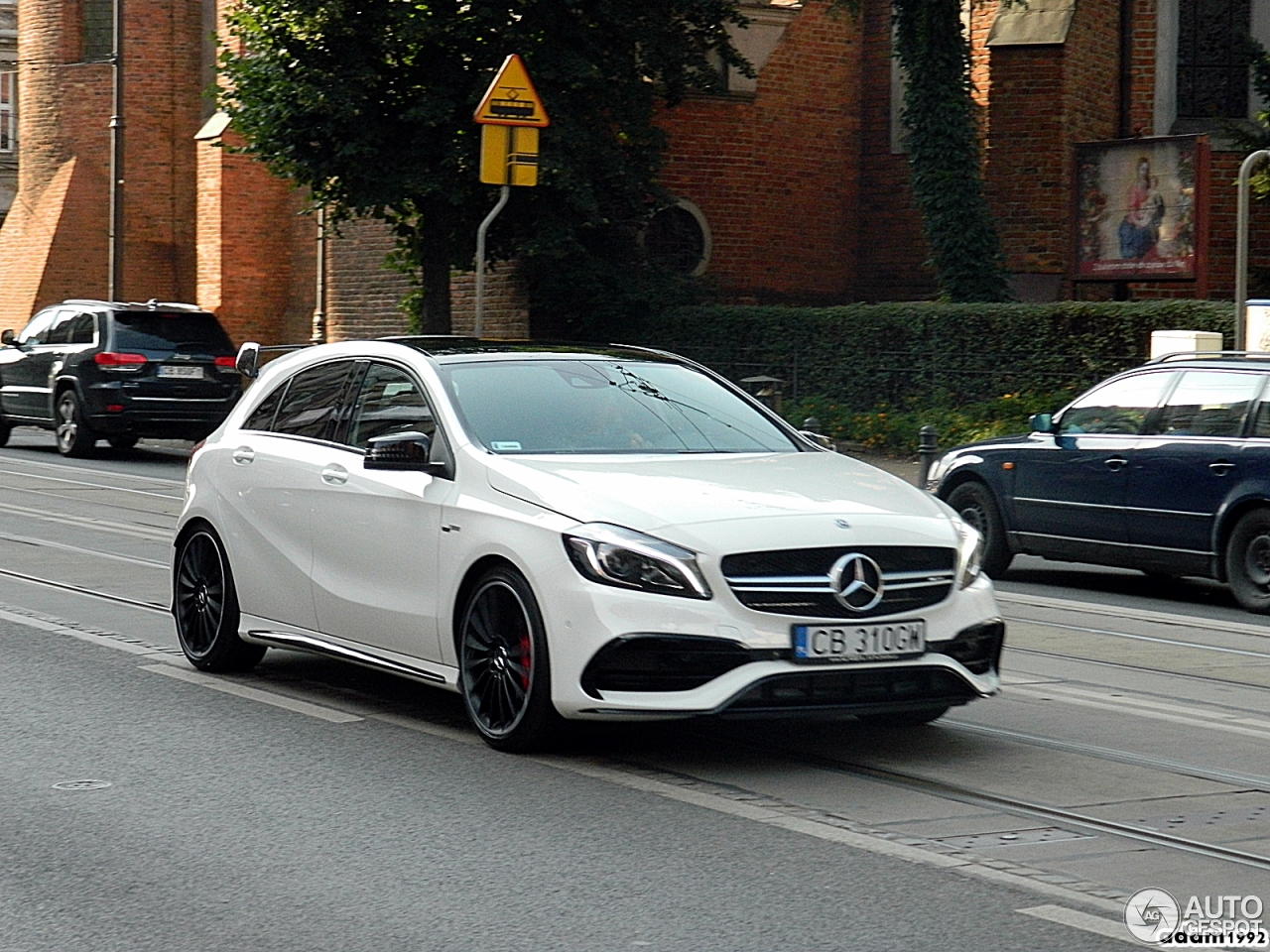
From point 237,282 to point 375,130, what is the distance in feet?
43.0

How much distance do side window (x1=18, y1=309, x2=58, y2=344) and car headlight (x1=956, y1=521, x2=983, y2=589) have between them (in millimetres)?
19831

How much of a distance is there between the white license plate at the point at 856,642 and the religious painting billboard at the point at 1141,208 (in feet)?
50.1

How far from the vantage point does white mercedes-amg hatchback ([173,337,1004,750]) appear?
21.6 feet

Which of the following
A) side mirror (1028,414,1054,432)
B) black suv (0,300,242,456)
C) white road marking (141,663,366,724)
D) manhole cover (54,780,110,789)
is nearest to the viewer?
manhole cover (54,780,110,789)

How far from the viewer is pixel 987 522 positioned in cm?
1387

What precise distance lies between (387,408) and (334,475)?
35 cm

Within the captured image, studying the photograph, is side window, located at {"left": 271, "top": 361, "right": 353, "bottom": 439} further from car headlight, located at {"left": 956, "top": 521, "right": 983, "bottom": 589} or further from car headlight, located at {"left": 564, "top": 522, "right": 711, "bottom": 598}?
car headlight, located at {"left": 956, "top": 521, "right": 983, "bottom": 589}

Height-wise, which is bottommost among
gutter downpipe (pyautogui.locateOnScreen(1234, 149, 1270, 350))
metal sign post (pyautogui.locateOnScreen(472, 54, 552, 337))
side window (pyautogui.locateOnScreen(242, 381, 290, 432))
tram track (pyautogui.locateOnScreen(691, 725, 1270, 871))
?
tram track (pyautogui.locateOnScreen(691, 725, 1270, 871))

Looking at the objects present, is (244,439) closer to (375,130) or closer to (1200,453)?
(1200,453)

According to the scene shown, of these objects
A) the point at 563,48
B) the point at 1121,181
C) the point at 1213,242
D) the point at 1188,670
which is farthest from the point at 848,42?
the point at 1188,670

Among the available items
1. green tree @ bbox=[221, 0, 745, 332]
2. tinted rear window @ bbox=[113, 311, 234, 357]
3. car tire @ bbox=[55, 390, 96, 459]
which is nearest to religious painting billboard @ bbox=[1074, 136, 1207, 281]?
green tree @ bbox=[221, 0, 745, 332]

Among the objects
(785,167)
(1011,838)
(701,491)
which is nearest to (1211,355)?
(701,491)

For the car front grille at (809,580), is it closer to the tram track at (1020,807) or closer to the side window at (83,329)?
the tram track at (1020,807)

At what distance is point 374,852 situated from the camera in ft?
18.6
